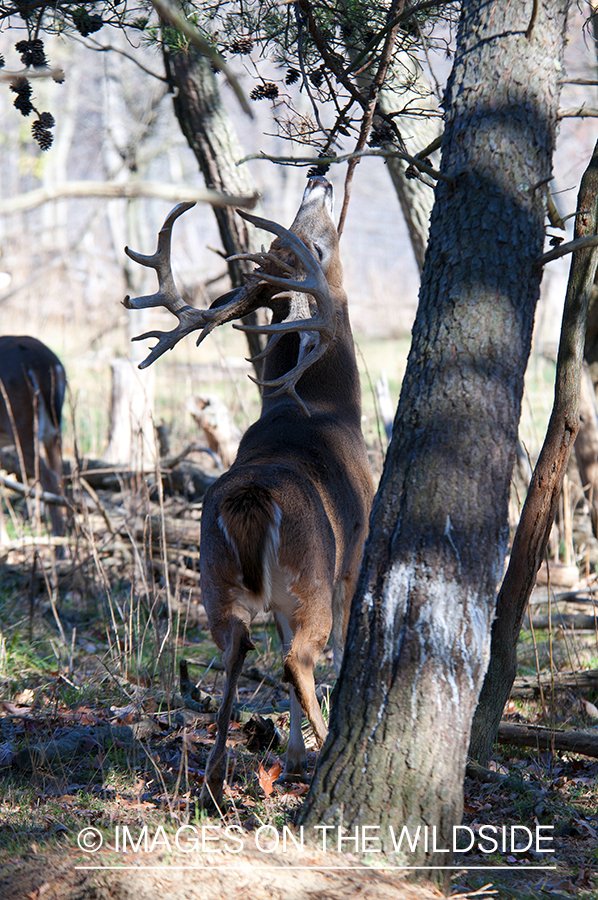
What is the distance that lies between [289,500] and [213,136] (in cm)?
372

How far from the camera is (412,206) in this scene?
6.20 metres

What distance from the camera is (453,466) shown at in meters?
2.65

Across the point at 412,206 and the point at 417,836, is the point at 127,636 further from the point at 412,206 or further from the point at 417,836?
the point at 412,206

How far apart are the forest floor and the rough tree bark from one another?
12.5 inches

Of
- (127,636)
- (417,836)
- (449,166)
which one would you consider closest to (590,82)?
(449,166)

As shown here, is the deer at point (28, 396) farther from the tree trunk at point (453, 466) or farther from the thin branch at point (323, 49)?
the tree trunk at point (453, 466)

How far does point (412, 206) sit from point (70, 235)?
3171cm

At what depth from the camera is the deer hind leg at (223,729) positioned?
303 centimetres

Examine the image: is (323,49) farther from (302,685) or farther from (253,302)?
(302,685)

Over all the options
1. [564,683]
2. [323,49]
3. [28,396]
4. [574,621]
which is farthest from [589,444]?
[28,396]

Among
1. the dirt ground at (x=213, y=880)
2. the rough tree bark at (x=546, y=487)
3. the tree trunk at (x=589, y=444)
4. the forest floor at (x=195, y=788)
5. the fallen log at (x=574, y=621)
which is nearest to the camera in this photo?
the dirt ground at (x=213, y=880)

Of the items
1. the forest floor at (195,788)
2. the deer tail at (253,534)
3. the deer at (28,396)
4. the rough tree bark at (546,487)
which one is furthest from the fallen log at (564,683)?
the deer at (28,396)

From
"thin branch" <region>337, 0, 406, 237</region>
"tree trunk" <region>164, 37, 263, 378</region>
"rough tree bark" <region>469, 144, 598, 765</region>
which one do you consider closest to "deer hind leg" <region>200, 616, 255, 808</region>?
"rough tree bark" <region>469, 144, 598, 765</region>

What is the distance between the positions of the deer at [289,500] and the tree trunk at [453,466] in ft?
2.11
